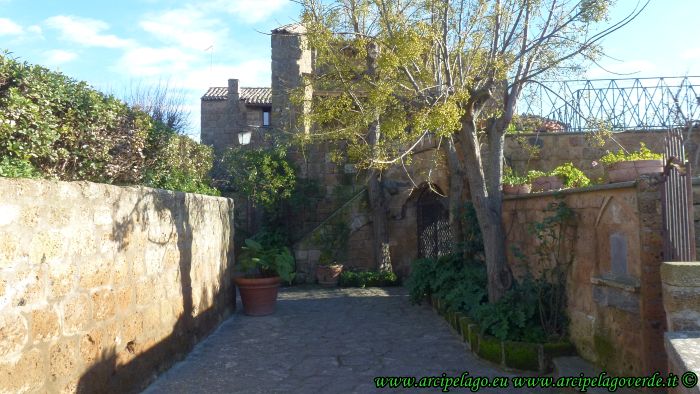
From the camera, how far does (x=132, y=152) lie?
6.59m

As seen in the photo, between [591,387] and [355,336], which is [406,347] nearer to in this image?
[355,336]

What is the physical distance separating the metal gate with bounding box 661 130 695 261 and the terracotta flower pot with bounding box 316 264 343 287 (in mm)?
8386

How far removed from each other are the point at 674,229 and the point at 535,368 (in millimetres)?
1888

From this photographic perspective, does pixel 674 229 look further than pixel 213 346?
No

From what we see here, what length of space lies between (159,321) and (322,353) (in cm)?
174

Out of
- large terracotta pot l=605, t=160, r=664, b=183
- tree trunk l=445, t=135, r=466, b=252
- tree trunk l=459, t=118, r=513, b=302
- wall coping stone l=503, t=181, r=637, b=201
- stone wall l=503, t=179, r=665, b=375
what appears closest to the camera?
stone wall l=503, t=179, r=665, b=375

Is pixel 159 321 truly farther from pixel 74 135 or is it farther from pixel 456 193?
pixel 456 193

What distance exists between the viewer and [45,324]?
329 centimetres

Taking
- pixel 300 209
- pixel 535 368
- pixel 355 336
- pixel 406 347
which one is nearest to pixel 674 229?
pixel 535 368

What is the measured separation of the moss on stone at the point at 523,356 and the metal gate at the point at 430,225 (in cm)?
688

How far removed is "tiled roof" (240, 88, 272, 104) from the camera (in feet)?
75.9

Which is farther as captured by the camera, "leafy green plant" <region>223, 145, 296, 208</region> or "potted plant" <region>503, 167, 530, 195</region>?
"leafy green plant" <region>223, 145, 296, 208</region>

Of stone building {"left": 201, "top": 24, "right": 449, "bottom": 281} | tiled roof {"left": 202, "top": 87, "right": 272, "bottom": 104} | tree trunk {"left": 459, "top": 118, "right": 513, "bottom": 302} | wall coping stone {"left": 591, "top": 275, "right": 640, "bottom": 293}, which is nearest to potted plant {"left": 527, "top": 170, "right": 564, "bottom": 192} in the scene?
tree trunk {"left": 459, "top": 118, "right": 513, "bottom": 302}

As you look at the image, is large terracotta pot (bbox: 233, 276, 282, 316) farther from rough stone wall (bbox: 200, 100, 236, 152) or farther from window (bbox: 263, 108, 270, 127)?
window (bbox: 263, 108, 270, 127)
